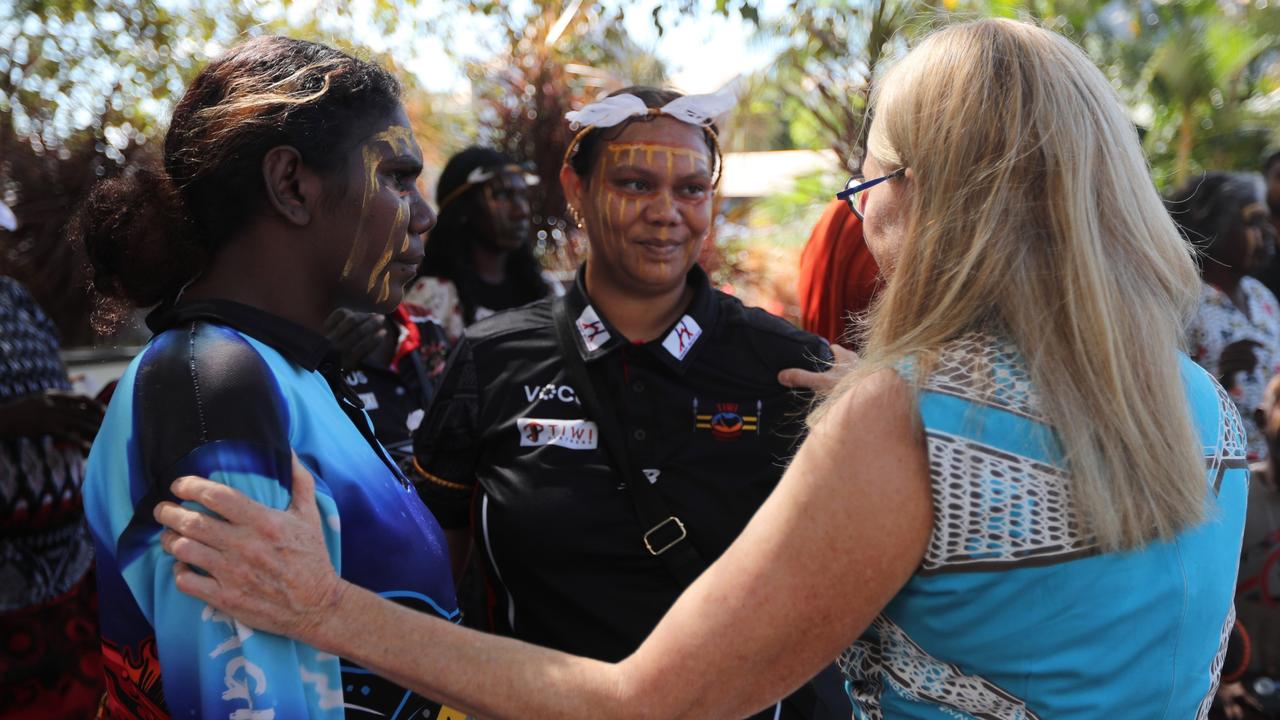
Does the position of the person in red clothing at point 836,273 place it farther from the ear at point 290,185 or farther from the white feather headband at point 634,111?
the ear at point 290,185

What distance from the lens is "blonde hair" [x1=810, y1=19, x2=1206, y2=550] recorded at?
1.25 m

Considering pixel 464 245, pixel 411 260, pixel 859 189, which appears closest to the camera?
pixel 859 189

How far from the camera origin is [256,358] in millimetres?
1382

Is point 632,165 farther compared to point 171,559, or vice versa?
point 632,165

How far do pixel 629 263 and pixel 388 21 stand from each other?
4297mm

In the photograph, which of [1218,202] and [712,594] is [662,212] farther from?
[1218,202]

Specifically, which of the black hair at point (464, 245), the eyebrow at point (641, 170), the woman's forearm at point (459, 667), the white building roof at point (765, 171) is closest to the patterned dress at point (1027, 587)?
the woman's forearm at point (459, 667)

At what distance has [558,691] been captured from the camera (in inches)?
53.3

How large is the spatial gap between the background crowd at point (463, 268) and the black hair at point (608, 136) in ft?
1.31

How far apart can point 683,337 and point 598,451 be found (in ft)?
1.17

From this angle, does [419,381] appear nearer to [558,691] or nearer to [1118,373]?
[558,691]

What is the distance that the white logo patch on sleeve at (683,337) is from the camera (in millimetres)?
2377

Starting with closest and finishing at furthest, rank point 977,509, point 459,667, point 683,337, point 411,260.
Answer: point 977,509 < point 459,667 < point 411,260 < point 683,337

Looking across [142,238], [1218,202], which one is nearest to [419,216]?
[142,238]
